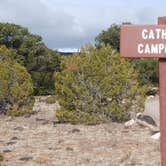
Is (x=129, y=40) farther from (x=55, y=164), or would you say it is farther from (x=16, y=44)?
(x=16, y=44)

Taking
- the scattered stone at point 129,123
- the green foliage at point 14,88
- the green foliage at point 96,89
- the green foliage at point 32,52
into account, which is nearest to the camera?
the scattered stone at point 129,123

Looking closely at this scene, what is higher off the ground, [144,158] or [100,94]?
[100,94]

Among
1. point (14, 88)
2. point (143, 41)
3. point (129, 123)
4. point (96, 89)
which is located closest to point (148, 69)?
point (14, 88)

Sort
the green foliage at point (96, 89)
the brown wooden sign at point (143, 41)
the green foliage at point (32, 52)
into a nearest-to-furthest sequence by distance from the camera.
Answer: the brown wooden sign at point (143, 41)
the green foliage at point (96, 89)
the green foliage at point (32, 52)

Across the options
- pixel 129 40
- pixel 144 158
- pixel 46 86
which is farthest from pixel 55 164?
pixel 46 86

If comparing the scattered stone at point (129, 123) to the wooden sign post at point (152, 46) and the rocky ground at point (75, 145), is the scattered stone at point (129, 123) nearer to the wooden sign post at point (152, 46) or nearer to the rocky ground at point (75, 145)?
the rocky ground at point (75, 145)

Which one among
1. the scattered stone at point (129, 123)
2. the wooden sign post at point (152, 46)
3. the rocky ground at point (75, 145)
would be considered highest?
the wooden sign post at point (152, 46)

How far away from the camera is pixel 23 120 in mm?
13438

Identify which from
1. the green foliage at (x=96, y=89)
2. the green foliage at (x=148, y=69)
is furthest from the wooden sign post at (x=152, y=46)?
the green foliage at (x=148, y=69)

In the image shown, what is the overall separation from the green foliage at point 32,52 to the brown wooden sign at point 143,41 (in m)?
19.5

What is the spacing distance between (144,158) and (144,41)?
2.64 metres

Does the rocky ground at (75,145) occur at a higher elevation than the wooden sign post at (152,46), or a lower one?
lower

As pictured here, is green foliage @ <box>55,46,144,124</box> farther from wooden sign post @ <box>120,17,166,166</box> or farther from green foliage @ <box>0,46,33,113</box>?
wooden sign post @ <box>120,17,166,166</box>

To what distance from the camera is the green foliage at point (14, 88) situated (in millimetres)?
14188
